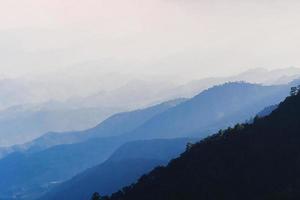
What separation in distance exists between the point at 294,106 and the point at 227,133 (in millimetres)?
18331

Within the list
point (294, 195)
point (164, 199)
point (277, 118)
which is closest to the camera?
point (294, 195)

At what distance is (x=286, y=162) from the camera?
405ft

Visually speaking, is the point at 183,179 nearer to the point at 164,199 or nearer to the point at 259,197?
the point at 164,199

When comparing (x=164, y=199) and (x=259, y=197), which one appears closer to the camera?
(x=259, y=197)

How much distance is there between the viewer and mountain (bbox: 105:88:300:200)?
120 m

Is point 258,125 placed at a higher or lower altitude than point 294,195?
higher

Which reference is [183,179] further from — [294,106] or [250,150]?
[294,106]

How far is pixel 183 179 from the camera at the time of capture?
14062cm

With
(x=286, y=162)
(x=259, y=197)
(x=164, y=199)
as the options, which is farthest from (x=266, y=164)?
(x=164, y=199)

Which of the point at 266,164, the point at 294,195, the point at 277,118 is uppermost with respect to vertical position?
the point at 277,118

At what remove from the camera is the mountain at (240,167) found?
120 m

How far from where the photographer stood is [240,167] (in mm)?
132000

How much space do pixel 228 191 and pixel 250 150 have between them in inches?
623

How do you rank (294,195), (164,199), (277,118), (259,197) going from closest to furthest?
(294,195), (259,197), (164,199), (277,118)
